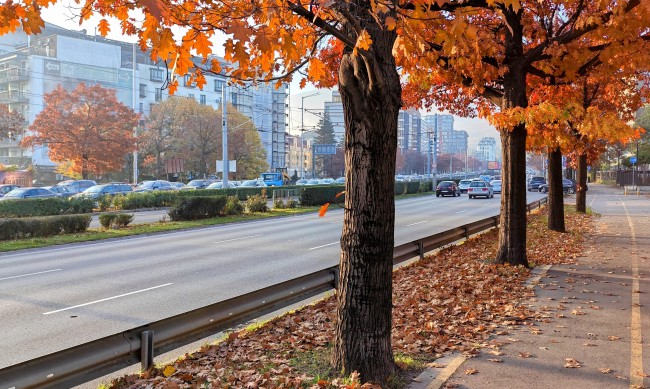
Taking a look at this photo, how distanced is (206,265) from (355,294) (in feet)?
28.1

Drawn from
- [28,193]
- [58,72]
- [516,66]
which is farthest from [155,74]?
[516,66]

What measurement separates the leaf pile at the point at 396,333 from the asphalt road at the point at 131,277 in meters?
2.10

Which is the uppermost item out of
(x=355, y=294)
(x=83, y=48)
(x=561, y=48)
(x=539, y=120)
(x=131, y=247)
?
(x=83, y=48)

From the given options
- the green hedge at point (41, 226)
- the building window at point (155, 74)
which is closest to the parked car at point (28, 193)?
the green hedge at point (41, 226)

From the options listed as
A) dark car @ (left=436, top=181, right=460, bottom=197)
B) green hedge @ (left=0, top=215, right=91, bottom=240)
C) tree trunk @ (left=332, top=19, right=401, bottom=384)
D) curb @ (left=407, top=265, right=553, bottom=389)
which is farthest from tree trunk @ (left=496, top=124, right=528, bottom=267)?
dark car @ (left=436, top=181, right=460, bottom=197)

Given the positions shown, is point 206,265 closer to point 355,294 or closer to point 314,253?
point 314,253

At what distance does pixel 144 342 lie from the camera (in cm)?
474

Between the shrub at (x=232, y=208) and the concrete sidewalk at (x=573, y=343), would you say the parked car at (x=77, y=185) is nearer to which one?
the shrub at (x=232, y=208)

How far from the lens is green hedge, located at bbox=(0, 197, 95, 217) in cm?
2280

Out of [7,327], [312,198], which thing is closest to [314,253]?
[7,327]

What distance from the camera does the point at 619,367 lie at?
534 centimetres

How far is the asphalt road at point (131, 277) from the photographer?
749 centimetres

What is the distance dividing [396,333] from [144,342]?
293cm

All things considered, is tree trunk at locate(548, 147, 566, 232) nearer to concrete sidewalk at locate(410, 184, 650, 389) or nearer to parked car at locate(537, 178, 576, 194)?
concrete sidewalk at locate(410, 184, 650, 389)
